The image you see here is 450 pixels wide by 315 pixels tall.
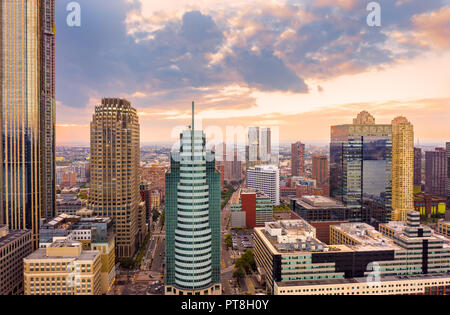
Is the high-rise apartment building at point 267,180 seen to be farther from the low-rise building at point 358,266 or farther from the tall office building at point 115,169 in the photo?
the low-rise building at point 358,266

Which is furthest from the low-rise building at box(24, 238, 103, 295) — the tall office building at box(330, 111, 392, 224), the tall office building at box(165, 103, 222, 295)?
the tall office building at box(330, 111, 392, 224)

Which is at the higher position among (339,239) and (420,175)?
(420,175)

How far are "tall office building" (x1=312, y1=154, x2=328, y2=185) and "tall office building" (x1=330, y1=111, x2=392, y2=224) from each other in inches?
130

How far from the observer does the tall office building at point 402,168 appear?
581 inches

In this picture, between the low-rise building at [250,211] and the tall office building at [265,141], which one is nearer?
the tall office building at [265,141]

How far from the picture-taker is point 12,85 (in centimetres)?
1030

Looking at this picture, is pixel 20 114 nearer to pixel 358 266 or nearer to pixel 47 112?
pixel 47 112

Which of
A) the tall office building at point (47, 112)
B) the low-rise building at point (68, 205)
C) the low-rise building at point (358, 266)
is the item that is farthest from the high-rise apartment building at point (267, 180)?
the tall office building at point (47, 112)

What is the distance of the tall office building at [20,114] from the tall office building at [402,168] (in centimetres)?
1488

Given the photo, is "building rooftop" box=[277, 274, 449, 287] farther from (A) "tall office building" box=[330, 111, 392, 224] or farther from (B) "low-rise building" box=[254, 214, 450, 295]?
(A) "tall office building" box=[330, 111, 392, 224]

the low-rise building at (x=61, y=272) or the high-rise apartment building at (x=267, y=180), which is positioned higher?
the high-rise apartment building at (x=267, y=180)
